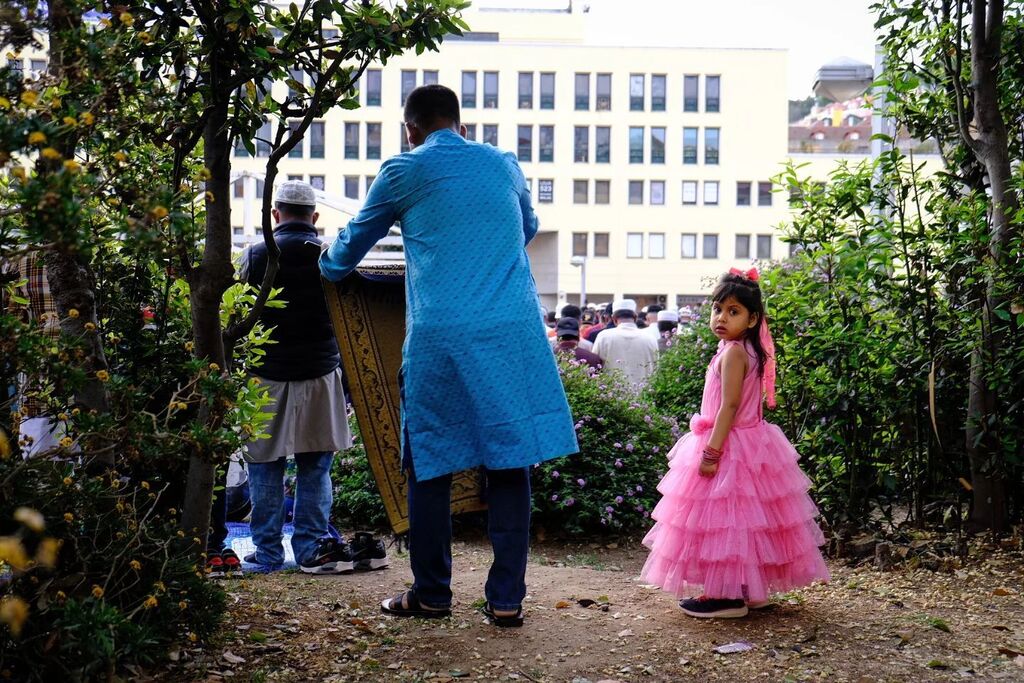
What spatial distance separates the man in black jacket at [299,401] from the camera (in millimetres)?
5750

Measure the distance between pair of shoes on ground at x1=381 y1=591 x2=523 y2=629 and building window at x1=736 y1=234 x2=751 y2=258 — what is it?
62559mm

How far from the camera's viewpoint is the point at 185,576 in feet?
11.8

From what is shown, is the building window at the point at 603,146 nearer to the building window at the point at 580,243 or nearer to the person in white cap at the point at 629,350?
the building window at the point at 580,243

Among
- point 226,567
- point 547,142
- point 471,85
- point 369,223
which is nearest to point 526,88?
point 471,85

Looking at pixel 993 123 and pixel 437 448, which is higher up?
pixel 993 123

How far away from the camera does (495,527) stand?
171 inches

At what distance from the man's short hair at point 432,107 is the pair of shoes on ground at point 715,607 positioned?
2271 mm

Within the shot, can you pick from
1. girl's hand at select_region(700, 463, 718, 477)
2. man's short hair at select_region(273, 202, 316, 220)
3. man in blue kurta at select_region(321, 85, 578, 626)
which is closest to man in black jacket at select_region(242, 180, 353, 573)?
man's short hair at select_region(273, 202, 316, 220)

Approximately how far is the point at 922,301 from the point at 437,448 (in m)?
3.30

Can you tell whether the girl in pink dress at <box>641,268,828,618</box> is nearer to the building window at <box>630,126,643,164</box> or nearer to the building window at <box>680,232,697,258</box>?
the building window at <box>680,232,697,258</box>

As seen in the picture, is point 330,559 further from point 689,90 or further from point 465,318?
point 689,90

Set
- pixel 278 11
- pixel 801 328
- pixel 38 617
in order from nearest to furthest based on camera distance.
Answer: pixel 38 617
pixel 278 11
pixel 801 328

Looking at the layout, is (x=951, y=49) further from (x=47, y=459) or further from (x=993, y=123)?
(x=47, y=459)

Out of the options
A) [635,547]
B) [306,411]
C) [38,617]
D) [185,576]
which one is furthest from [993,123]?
[38,617]
